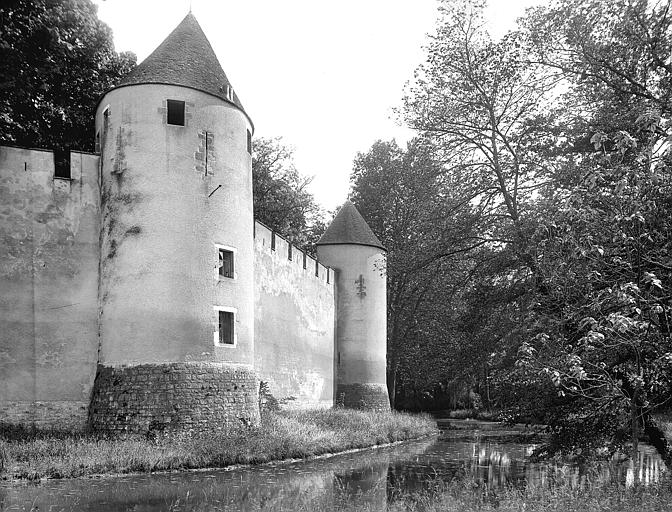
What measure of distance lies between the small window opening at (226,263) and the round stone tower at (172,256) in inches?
0.9

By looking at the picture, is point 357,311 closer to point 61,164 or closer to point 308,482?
point 61,164

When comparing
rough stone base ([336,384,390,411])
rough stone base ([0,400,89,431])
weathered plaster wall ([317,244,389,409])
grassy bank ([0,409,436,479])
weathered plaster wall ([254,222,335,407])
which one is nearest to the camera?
grassy bank ([0,409,436,479])

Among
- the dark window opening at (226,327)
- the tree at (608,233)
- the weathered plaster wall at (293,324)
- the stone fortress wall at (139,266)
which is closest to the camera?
the tree at (608,233)

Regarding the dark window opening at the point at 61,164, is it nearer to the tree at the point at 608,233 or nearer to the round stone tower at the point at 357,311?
the tree at the point at 608,233

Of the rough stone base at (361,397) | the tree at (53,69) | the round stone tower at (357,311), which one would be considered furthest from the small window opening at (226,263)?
the round stone tower at (357,311)

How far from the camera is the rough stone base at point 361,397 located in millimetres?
28984

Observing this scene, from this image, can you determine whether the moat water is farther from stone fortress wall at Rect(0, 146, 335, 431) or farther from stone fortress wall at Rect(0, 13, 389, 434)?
stone fortress wall at Rect(0, 13, 389, 434)

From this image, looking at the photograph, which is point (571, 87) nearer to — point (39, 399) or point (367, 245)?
point (39, 399)

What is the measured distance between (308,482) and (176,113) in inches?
352

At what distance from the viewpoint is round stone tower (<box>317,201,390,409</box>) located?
29.6 m

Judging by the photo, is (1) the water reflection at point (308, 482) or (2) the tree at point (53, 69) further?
(2) the tree at point (53, 69)

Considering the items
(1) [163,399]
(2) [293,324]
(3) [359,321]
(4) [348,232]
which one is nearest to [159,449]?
(1) [163,399]

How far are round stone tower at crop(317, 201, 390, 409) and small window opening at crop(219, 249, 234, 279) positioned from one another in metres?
12.8

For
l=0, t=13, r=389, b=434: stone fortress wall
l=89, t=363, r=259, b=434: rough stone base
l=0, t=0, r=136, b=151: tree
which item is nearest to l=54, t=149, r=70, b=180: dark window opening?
l=0, t=13, r=389, b=434: stone fortress wall
